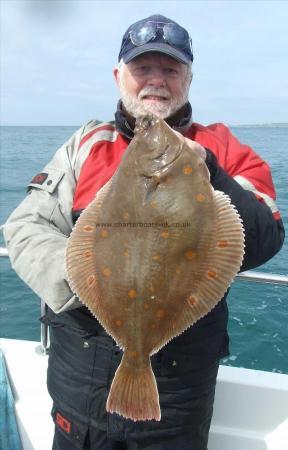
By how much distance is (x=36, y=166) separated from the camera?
25.5 m

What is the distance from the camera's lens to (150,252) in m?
1.87

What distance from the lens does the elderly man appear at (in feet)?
7.22

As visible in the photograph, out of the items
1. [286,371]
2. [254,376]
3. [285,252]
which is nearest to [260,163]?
[254,376]

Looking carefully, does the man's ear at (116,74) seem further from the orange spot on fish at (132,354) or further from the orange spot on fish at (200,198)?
the orange spot on fish at (132,354)

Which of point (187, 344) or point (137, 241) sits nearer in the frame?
point (137, 241)

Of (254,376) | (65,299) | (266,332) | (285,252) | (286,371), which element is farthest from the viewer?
(285,252)

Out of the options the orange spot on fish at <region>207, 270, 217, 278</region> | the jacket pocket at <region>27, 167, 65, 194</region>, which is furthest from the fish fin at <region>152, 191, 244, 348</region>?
the jacket pocket at <region>27, 167, 65, 194</region>

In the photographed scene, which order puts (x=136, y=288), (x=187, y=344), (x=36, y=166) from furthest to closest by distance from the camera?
(x=36, y=166) < (x=187, y=344) < (x=136, y=288)

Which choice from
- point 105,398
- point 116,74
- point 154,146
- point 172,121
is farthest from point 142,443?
point 116,74

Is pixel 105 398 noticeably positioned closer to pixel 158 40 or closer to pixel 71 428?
pixel 71 428

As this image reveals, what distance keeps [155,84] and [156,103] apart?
11 cm

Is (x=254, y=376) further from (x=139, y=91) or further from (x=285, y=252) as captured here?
(x=285, y=252)

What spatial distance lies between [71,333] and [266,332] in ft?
18.9

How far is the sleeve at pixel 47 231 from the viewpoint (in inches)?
84.0
